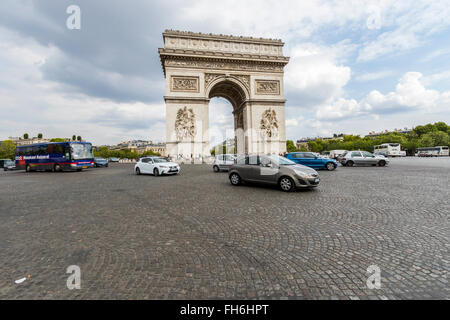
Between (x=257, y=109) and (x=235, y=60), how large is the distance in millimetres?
7623

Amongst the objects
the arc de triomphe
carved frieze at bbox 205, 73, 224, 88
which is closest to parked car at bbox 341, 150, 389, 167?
the arc de triomphe

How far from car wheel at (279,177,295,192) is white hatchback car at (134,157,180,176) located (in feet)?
27.2

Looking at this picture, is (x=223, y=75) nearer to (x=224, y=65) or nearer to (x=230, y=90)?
(x=224, y=65)

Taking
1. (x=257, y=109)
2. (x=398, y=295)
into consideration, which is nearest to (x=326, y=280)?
(x=398, y=295)

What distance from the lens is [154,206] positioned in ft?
17.8

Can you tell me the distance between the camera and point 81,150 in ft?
61.8

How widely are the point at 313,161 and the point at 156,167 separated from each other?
36.6ft

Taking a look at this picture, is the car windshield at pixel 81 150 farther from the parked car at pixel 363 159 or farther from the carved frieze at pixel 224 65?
the parked car at pixel 363 159

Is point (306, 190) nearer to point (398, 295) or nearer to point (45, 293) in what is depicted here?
point (398, 295)

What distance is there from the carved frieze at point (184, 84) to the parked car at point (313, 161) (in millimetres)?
18742

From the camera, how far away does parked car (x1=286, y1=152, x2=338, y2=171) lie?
568 inches

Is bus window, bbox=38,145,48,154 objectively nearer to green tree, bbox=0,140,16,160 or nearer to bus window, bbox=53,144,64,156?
bus window, bbox=53,144,64,156

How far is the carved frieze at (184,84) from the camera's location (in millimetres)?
27375
